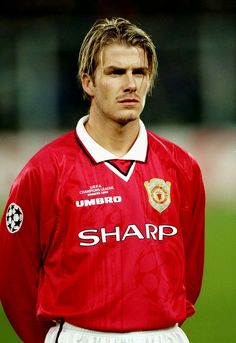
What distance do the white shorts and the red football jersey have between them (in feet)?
0.10

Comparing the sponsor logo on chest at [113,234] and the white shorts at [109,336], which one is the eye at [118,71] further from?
the white shorts at [109,336]

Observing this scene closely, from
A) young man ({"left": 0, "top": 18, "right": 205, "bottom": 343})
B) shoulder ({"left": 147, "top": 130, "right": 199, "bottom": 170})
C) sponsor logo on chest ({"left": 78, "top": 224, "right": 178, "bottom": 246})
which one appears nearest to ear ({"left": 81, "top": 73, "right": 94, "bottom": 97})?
young man ({"left": 0, "top": 18, "right": 205, "bottom": 343})

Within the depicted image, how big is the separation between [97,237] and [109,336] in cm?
30

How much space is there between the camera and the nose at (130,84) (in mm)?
3307

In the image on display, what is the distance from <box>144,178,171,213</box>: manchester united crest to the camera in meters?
3.36

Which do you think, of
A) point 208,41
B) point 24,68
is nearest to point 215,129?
point 208,41

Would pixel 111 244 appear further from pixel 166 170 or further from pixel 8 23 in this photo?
pixel 8 23

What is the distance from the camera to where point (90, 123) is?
3480 mm

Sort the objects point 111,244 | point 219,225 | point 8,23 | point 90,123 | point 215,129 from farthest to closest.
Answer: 1. point 8,23
2. point 215,129
3. point 219,225
4. point 90,123
5. point 111,244

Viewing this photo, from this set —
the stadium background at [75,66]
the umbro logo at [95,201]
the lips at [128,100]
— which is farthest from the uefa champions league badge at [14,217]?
the stadium background at [75,66]

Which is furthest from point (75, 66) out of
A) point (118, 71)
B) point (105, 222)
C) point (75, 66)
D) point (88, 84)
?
point (105, 222)

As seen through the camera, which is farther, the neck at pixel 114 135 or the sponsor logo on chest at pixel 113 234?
the neck at pixel 114 135

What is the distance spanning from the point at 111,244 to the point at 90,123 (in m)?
0.44

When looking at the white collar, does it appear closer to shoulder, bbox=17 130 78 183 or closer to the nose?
shoulder, bbox=17 130 78 183
